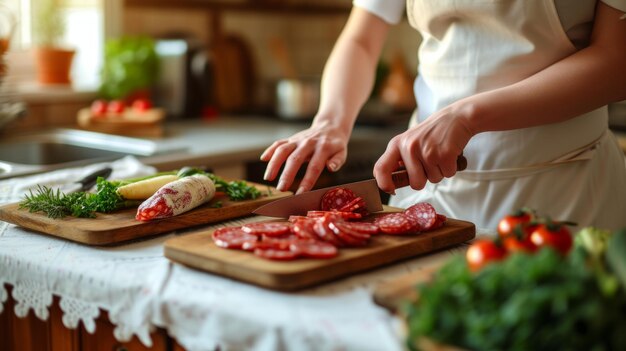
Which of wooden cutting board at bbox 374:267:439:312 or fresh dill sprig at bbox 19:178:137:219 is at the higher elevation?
wooden cutting board at bbox 374:267:439:312

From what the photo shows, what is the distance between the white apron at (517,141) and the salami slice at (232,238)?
586mm

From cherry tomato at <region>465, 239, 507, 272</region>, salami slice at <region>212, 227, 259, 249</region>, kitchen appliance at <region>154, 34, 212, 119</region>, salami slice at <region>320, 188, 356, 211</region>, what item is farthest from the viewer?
kitchen appliance at <region>154, 34, 212, 119</region>

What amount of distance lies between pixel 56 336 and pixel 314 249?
1.59 feet

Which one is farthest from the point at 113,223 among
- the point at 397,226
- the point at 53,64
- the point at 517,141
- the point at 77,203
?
the point at 53,64

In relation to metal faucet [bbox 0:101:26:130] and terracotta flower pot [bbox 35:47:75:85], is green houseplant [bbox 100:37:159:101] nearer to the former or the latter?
terracotta flower pot [bbox 35:47:75:85]

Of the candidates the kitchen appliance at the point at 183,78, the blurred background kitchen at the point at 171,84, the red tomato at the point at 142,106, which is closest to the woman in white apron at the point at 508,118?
the blurred background kitchen at the point at 171,84

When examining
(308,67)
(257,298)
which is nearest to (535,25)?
(257,298)

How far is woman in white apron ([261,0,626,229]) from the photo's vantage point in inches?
50.7

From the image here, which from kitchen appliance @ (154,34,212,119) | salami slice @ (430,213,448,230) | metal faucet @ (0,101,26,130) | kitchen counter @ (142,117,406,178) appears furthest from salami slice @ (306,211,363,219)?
kitchen appliance @ (154,34,212,119)

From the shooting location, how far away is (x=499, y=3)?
4.70ft

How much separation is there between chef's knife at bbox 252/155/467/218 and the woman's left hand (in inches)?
1.3

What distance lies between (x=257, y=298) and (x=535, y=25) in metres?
0.79

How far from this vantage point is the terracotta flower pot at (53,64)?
286 cm

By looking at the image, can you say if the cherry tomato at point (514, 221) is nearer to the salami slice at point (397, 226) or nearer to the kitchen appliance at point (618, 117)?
the salami slice at point (397, 226)
